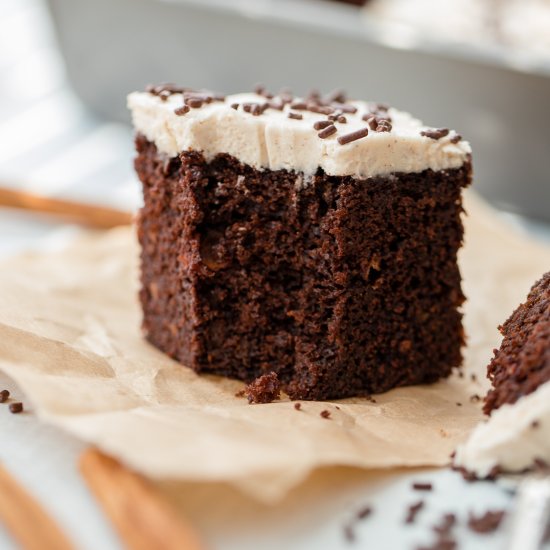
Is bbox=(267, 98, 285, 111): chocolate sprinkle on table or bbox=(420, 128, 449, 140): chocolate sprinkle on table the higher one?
bbox=(267, 98, 285, 111): chocolate sprinkle on table

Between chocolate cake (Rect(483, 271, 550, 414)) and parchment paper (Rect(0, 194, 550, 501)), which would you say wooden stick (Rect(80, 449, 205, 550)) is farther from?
chocolate cake (Rect(483, 271, 550, 414))

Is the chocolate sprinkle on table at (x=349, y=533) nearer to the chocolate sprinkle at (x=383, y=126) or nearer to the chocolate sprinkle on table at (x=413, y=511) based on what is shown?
the chocolate sprinkle on table at (x=413, y=511)

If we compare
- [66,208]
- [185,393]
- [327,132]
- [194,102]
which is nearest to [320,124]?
[327,132]

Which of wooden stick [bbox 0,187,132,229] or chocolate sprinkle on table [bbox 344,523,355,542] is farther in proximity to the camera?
wooden stick [bbox 0,187,132,229]

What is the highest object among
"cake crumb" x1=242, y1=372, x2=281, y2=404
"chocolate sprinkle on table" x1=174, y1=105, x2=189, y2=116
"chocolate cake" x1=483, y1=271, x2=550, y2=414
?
"chocolate sprinkle on table" x1=174, y1=105, x2=189, y2=116

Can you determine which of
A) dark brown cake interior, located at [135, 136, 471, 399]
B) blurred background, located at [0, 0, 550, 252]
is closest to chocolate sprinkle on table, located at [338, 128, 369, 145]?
dark brown cake interior, located at [135, 136, 471, 399]

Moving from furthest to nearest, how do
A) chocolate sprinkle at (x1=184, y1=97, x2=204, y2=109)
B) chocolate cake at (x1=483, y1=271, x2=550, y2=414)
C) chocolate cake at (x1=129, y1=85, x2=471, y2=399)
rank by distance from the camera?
1. chocolate sprinkle at (x1=184, y1=97, x2=204, y2=109)
2. chocolate cake at (x1=129, y1=85, x2=471, y2=399)
3. chocolate cake at (x1=483, y1=271, x2=550, y2=414)

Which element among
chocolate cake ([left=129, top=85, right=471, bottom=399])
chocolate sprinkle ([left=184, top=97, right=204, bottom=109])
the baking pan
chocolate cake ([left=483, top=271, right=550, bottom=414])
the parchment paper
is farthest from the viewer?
the baking pan
